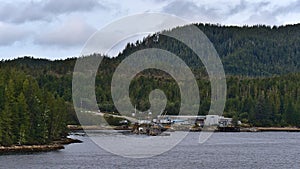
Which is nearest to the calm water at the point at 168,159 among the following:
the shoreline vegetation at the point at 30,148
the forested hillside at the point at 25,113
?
the shoreline vegetation at the point at 30,148

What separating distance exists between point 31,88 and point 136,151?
74.3 ft

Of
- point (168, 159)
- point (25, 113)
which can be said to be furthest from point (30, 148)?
point (168, 159)

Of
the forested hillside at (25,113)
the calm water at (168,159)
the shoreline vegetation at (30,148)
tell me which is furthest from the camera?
the forested hillside at (25,113)

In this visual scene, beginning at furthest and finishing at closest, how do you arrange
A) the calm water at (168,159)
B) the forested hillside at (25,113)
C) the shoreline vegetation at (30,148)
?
the forested hillside at (25,113), the shoreline vegetation at (30,148), the calm water at (168,159)

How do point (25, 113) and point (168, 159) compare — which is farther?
point (25, 113)

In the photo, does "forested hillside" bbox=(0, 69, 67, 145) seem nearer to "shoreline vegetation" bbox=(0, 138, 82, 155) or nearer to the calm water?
"shoreline vegetation" bbox=(0, 138, 82, 155)

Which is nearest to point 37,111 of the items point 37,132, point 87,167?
point 37,132

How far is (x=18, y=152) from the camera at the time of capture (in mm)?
94438

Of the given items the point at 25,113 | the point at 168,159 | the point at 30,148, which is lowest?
the point at 168,159

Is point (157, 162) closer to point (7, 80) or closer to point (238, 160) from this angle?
point (238, 160)

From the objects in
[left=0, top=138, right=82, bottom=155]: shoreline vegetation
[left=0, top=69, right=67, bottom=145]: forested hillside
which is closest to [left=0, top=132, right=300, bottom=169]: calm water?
[left=0, top=138, right=82, bottom=155]: shoreline vegetation

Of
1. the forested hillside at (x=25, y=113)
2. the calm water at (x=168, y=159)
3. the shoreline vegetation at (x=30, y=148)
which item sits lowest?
the calm water at (x=168, y=159)

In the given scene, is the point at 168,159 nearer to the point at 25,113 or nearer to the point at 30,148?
the point at 30,148

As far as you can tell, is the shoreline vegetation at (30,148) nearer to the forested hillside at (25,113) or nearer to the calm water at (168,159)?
the forested hillside at (25,113)
